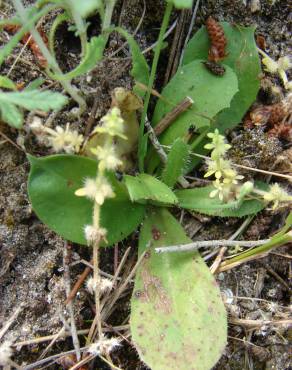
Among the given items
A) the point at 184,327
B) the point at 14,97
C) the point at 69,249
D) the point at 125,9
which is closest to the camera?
the point at 14,97

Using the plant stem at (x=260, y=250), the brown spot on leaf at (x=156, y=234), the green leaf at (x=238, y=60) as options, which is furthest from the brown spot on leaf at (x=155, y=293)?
the green leaf at (x=238, y=60)

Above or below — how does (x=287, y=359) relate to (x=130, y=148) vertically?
below

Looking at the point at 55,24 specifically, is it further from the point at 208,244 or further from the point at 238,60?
the point at 208,244

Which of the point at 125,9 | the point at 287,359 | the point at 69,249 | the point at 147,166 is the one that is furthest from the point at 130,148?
the point at 287,359

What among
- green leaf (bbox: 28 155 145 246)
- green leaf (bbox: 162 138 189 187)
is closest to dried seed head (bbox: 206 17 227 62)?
green leaf (bbox: 162 138 189 187)

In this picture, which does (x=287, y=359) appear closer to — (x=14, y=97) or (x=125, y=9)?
(x=14, y=97)

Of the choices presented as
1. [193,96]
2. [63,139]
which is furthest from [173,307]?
[193,96]

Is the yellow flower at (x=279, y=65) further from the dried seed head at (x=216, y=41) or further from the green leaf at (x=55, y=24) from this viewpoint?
the green leaf at (x=55, y=24)
